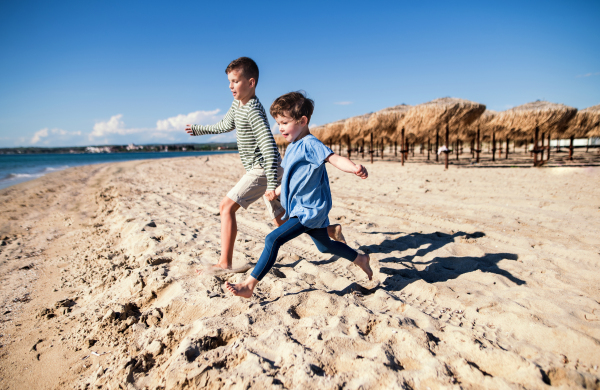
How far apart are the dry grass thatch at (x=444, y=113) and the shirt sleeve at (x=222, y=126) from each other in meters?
11.5

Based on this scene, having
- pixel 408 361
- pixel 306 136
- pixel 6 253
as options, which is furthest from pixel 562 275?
pixel 6 253

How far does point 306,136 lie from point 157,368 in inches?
57.3

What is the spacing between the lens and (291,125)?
6.08 ft

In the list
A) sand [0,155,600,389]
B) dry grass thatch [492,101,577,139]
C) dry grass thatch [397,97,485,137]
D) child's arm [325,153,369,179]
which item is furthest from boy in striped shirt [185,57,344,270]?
dry grass thatch [492,101,577,139]

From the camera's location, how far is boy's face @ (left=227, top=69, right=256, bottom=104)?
2.18m

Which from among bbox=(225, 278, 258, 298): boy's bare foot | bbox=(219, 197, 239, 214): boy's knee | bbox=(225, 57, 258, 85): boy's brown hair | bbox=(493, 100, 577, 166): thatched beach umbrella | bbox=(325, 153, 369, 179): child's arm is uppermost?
bbox=(493, 100, 577, 166): thatched beach umbrella

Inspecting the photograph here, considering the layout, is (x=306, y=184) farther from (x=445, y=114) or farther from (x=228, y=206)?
(x=445, y=114)

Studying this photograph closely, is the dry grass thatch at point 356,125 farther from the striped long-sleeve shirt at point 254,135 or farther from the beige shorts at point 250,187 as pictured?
the beige shorts at point 250,187

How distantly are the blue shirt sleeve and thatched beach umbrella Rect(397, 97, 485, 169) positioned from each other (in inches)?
433

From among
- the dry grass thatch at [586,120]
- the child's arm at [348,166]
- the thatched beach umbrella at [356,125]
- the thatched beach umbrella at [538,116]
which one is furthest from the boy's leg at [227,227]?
the dry grass thatch at [586,120]

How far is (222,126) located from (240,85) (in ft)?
1.39

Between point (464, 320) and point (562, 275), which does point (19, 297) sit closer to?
point (464, 320)

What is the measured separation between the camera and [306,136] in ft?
6.14

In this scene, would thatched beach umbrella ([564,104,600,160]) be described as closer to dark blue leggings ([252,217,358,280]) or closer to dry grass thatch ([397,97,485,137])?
dry grass thatch ([397,97,485,137])
